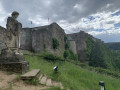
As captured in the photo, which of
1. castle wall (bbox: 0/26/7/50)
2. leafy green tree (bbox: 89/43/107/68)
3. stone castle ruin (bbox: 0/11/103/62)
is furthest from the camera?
leafy green tree (bbox: 89/43/107/68)

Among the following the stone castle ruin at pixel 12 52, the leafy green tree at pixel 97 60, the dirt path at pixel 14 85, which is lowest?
the leafy green tree at pixel 97 60

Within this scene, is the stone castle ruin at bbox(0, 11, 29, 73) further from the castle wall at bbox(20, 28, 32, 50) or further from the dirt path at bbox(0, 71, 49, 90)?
the castle wall at bbox(20, 28, 32, 50)

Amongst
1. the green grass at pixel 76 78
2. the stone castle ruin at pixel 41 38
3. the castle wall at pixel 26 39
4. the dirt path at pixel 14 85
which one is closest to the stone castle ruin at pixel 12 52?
the dirt path at pixel 14 85

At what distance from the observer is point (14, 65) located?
207 inches

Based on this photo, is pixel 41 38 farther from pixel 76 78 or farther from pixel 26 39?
pixel 76 78

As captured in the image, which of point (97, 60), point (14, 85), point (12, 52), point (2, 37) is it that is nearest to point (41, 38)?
point (2, 37)

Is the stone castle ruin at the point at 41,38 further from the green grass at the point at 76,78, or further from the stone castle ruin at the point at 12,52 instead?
the stone castle ruin at the point at 12,52

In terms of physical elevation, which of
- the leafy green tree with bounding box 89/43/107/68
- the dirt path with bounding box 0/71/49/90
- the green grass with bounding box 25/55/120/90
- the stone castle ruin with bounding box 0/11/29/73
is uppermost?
the stone castle ruin with bounding box 0/11/29/73

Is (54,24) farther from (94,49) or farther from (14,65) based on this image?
(94,49)

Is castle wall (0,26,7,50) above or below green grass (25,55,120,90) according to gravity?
above

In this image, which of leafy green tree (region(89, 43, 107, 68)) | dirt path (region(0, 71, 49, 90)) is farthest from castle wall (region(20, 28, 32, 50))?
leafy green tree (region(89, 43, 107, 68))

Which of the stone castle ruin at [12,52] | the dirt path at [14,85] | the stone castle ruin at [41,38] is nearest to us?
the dirt path at [14,85]

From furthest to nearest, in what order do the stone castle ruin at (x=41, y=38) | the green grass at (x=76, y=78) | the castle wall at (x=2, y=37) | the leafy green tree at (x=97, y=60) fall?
the leafy green tree at (x=97, y=60) < the stone castle ruin at (x=41, y=38) < the castle wall at (x=2, y=37) < the green grass at (x=76, y=78)

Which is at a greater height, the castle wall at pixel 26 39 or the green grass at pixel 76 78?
the castle wall at pixel 26 39
